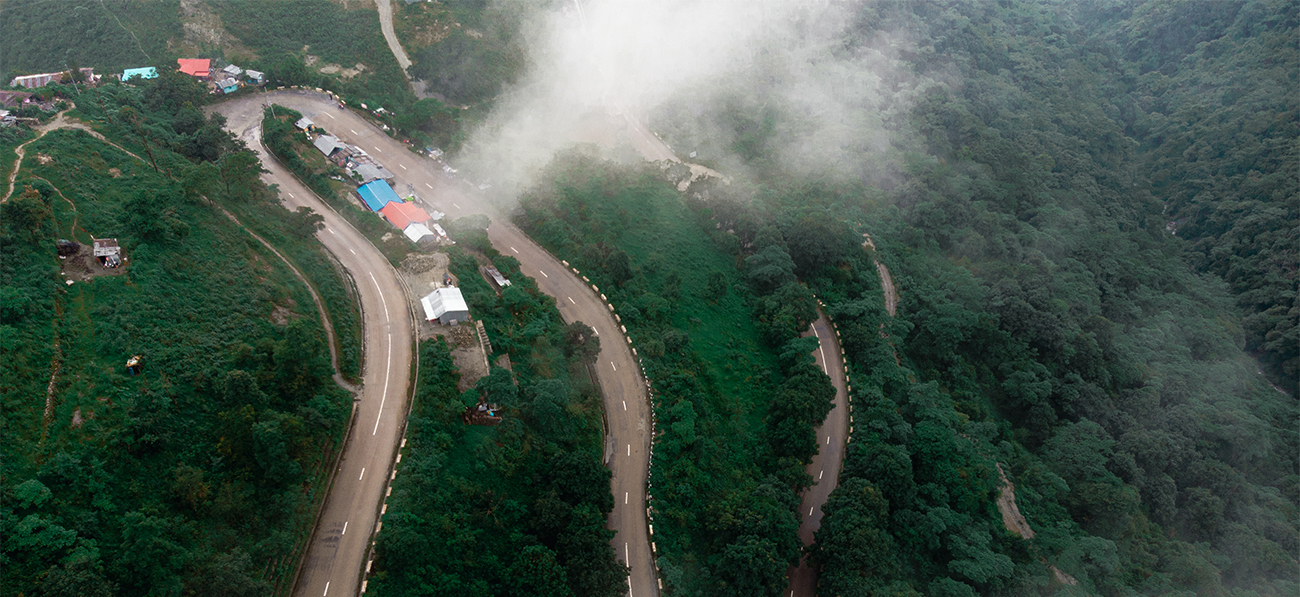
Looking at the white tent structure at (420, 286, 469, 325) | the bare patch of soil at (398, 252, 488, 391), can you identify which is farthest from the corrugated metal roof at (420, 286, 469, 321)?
the bare patch of soil at (398, 252, 488, 391)

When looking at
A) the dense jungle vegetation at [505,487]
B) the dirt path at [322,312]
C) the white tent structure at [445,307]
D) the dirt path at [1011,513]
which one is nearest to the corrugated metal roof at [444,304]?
the white tent structure at [445,307]

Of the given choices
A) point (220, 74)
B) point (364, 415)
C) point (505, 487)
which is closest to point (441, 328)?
point (364, 415)

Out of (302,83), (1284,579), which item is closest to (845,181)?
(1284,579)

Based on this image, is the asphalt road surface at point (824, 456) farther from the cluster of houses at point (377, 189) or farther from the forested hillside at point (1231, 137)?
the forested hillside at point (1231, 137)

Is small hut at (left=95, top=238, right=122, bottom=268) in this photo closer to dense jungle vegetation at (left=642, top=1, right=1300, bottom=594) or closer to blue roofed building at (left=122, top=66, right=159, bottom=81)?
blue roofed building at (left=122, top=66, right=159, bottom=81)

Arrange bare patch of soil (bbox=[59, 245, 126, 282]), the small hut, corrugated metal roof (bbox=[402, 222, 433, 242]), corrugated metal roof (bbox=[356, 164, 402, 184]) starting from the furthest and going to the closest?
corrugated metal roof (bbox=[356, 164, 402, 184]) < corrugated metal roof (bbox=[402, 222, 433, 242]) < the small hut < bare patch of soil (bbox=[59, 245, 126, 282])
